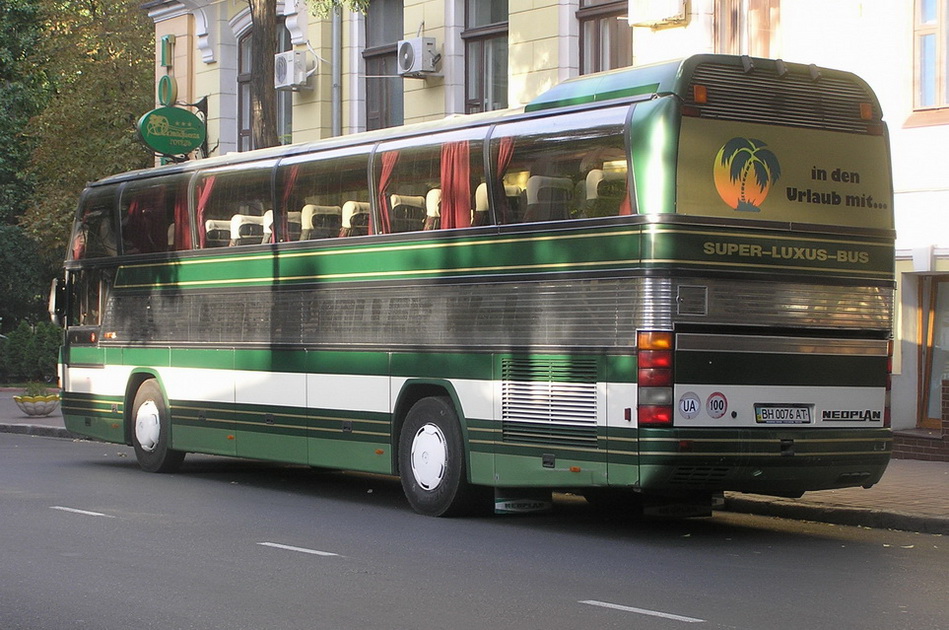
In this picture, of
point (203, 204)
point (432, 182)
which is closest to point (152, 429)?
point (203, 204)

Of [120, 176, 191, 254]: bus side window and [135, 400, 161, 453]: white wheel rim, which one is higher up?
[120, 176, 191, 254]: bus side window

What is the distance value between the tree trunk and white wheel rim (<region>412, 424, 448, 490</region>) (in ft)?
29.6

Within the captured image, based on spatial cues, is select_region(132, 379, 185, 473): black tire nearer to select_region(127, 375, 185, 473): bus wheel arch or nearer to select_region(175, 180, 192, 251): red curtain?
select_region(127, 375, 185, 473): bus wheel arch

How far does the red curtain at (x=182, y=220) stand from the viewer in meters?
17.4

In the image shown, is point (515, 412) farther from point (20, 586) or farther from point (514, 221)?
point (20, 586)

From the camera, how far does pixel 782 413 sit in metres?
12.1

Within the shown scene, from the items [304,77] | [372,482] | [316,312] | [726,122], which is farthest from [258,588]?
[304,77]

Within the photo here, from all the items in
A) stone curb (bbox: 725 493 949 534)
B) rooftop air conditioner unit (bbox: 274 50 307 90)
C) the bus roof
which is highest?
rooftop air conditioner unit (bbox: 274 50 307 90)

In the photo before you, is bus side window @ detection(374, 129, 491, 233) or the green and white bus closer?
the green and white bus

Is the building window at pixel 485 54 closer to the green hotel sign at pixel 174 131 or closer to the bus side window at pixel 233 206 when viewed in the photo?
the green hotel sign at pixel 174 131

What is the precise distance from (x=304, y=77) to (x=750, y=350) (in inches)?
715

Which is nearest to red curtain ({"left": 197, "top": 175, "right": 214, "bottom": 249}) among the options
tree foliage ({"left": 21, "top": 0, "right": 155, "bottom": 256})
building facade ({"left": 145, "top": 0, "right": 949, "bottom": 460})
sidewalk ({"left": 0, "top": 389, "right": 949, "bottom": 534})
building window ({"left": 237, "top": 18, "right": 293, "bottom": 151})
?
sidewalk ({"left": 0, "top": 389, "right": 949, "bottom": 534})

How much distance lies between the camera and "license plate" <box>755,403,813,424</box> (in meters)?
12.0

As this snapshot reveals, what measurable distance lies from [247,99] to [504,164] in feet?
67.7
